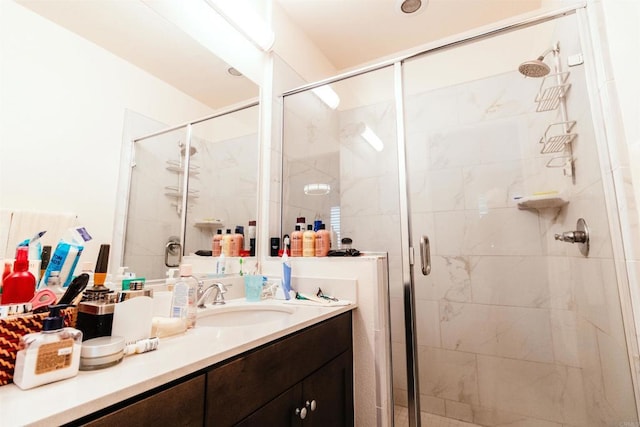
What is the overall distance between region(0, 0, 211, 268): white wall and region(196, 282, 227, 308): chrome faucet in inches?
15.9

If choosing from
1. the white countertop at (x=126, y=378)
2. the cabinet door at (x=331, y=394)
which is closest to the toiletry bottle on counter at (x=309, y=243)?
the cabinet door at (x=331, y=394)

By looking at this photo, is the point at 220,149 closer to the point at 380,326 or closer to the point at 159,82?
the point at 159,82

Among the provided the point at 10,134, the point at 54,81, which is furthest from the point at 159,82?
the point at 10,134

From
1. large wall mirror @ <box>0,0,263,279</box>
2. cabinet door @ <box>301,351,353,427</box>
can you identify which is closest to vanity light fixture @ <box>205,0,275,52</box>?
large wall mirror @ <box>0,0,263,279</box>

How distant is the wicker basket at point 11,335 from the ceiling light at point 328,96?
1.72m

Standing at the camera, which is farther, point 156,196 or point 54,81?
point 156,196

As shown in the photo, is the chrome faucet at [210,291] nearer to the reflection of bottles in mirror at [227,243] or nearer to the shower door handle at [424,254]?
the reflection of bottles in mirror at [227,243]

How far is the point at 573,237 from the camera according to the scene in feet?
4.61

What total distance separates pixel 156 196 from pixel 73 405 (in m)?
0.82

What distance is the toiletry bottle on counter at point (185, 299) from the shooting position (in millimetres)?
841

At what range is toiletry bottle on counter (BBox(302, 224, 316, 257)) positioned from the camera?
1468mm

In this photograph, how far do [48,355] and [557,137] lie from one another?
192 centimetres

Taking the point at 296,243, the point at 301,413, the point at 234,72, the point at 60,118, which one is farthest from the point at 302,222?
the point at 60,118

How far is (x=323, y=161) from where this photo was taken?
2.05 m
